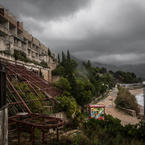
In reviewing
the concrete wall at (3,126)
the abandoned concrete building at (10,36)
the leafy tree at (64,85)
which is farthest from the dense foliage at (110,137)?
the abandoned concrete building at (10,36)

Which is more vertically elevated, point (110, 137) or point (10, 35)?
point (10, 35)

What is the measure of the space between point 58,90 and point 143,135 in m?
12.5

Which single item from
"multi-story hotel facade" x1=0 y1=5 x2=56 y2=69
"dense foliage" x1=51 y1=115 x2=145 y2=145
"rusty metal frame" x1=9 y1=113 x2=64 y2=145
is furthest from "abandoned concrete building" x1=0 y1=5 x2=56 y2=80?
"dense foliage" x1=51 y1=115 x2=145 y2=145

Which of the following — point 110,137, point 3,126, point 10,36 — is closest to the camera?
point 3,126

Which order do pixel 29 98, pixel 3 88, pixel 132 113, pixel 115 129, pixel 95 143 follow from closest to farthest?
pixel 3 88 < pixel 95 143 < pixel 115 129 < pixel 29 98 < pixel 132 113

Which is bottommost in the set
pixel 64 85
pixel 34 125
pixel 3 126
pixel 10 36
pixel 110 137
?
pixel 110 137

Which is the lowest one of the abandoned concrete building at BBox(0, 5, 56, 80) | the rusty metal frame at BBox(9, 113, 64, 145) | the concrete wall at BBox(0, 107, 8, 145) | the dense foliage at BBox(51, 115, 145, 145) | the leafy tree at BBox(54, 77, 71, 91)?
the dense foliage at BBox(51, 115, 145, 145)

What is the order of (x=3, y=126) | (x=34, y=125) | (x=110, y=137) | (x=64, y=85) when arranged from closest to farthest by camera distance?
(x=3, y=126), (x=34, y=125), (x=110, y=137), (x=64, y=85)

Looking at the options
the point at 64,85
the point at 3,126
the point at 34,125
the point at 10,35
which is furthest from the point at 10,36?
the point at 3,126

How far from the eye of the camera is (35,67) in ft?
88.2

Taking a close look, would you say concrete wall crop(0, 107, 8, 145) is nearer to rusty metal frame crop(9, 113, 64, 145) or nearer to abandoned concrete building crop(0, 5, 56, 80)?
rusty metal frame crop(9, 113, 64, 145)

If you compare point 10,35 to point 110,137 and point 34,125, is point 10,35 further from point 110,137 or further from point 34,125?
point 110,137

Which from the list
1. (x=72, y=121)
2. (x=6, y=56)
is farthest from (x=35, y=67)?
(x=72, y=121)

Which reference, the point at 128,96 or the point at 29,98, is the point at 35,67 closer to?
the point at 29,98
